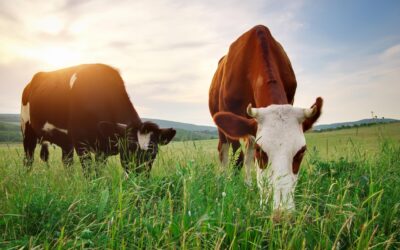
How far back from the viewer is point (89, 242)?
2.33 metres

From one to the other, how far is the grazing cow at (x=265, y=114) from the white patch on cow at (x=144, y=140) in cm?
149

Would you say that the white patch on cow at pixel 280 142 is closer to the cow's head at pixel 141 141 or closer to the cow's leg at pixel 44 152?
the cow's head at pixel 141 141

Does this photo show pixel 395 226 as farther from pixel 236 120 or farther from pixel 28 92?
pixel 28 92

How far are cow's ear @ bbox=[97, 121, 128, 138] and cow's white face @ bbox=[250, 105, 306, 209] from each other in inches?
143

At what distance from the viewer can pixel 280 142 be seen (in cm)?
348

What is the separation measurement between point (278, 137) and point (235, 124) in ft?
2.65

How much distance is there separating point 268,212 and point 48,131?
8.16 m

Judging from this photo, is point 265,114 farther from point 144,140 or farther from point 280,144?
point 144,140

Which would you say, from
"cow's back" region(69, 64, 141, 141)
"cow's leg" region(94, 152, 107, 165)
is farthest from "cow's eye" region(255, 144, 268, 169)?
"cow's back" region(69, 64, 141, 141)

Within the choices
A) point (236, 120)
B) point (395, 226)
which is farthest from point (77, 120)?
point (395, 226)

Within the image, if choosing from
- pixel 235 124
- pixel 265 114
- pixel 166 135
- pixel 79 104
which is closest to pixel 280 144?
pixel 265 114

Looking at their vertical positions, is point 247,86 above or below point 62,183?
above

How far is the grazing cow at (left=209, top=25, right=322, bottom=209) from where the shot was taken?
11.0 ft

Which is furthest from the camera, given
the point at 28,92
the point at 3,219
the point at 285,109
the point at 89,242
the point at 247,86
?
the point at 28,92
